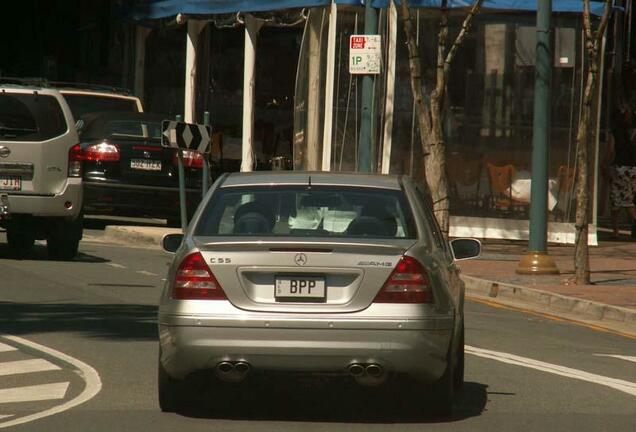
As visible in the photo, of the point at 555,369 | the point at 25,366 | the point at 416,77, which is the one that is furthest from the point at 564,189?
Result: the point at 25,366

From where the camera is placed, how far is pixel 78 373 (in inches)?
401

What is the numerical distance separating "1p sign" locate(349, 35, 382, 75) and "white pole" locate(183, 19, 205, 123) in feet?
26.4

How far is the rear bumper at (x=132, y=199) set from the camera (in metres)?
22.5

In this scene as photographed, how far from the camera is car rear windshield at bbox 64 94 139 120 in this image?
83.3ft

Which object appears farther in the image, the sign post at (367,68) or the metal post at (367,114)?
the metal post at (367,114)

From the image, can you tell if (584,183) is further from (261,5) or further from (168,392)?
(261,5)

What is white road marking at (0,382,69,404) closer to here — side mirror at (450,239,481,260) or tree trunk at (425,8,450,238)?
side mirror at (450,239,481,260)

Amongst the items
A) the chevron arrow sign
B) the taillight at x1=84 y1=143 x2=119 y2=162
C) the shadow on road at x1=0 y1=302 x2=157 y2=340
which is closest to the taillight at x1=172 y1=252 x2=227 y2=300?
the shadow on road at x1=0 y1=302 x2=157 y2=340

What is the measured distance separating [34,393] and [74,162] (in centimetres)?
930

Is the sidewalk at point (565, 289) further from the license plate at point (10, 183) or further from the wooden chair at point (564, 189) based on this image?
the license plate at point (10, 183)

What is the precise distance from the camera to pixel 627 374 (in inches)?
438

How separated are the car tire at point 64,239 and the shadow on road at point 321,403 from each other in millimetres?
8962

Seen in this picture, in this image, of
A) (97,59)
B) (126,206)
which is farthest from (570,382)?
(97,59)

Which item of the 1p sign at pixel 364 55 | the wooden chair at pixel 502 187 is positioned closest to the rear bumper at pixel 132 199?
the 1p sign at pixel 364 55
